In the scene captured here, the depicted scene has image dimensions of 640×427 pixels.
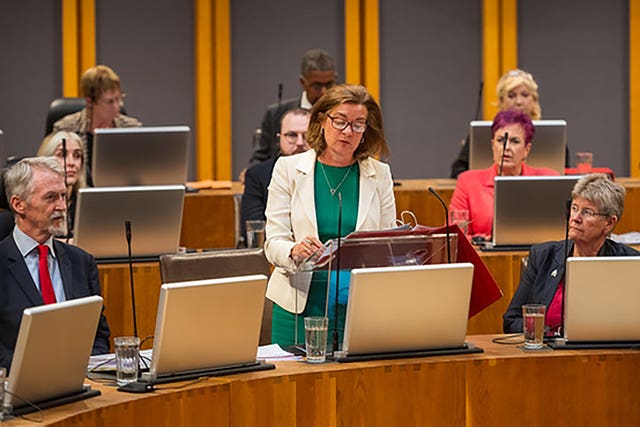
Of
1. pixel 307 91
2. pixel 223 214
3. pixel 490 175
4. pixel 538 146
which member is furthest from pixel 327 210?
pixel 307 91

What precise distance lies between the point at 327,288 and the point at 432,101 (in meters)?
5.15

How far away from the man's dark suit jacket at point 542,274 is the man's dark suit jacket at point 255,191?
60.4 inches

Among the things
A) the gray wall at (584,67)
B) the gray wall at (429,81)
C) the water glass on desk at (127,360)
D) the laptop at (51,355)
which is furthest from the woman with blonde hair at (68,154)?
the gray wall at (584,67)

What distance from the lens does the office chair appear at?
4008mm

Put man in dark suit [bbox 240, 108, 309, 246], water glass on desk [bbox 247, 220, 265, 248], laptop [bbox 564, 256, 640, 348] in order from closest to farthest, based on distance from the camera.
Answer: laptop [bbox 564, 256, 640, 348], water glass on desk [bbox 247, 220, 265, 248], man in dark suit [bbox 240, 108, 309, 246]

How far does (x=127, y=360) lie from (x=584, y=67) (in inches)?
237

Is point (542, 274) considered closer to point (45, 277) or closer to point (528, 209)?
point (528, 209)

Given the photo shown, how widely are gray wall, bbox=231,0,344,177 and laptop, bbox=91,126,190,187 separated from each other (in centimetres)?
290

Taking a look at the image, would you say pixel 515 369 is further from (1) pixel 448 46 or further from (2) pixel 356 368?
(1) pixel 448 46

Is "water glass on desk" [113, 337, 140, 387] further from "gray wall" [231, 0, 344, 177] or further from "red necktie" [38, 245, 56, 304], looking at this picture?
"gray wall" [231, 0, 344, 177]

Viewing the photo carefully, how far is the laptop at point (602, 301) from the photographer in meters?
3.23

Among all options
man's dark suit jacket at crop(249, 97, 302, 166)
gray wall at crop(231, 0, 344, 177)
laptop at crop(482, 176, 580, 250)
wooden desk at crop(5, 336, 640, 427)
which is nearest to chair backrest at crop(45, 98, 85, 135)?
man's dark suit jacket at crop(249, 97, 302, 166)

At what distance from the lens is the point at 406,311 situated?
316 centimetres

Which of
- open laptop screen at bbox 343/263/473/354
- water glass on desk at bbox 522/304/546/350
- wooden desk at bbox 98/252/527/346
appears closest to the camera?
open laptop screen at bbox 343/263/473/354
